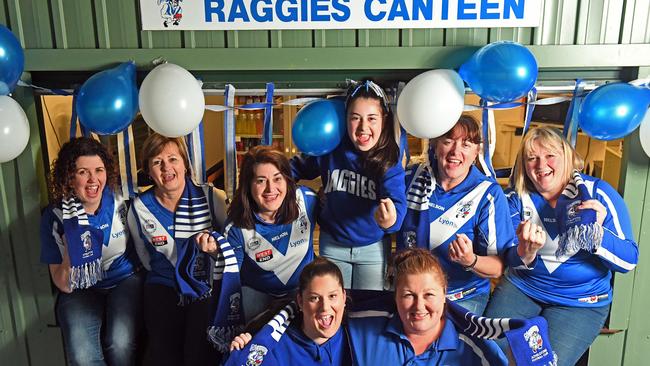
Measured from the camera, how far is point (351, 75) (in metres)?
2.69

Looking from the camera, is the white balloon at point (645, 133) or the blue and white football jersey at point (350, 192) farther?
the blue and white football jersey at point (350, 192)

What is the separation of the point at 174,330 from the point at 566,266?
1949 millimetres

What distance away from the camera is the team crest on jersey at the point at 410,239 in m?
2.71

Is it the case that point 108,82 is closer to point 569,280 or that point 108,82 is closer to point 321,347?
point 321,347

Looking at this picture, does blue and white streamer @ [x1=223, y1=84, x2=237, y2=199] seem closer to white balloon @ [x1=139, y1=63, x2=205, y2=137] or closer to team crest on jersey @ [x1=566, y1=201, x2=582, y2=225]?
white balloon @ [x1=139, y1=63, x2=205, y2=137]

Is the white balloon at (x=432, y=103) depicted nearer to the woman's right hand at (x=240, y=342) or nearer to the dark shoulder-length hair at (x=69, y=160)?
the woman's right hand at (x=240, y=342)

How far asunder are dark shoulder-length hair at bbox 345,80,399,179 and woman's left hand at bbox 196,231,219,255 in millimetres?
798

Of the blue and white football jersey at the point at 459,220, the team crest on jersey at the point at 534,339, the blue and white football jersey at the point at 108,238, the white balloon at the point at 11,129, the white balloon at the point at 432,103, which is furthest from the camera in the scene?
the blue and white football jersey at the point at 108,238

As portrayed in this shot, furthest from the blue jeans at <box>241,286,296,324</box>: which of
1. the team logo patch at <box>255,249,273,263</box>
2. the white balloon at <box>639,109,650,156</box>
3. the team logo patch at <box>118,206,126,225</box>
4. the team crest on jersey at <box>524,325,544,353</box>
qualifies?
the white balloon at <box>639,109,650,156</box>

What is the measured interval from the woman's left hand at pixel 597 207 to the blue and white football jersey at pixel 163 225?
1742 millimetres

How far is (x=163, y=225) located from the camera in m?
2.77

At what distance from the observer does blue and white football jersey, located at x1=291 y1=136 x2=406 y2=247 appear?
102 inches

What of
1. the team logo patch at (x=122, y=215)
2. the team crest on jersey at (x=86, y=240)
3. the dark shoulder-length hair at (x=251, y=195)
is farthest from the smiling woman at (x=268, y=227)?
the team crest on jersey at (x=86, y=240)

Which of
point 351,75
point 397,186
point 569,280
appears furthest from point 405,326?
point 351,75
